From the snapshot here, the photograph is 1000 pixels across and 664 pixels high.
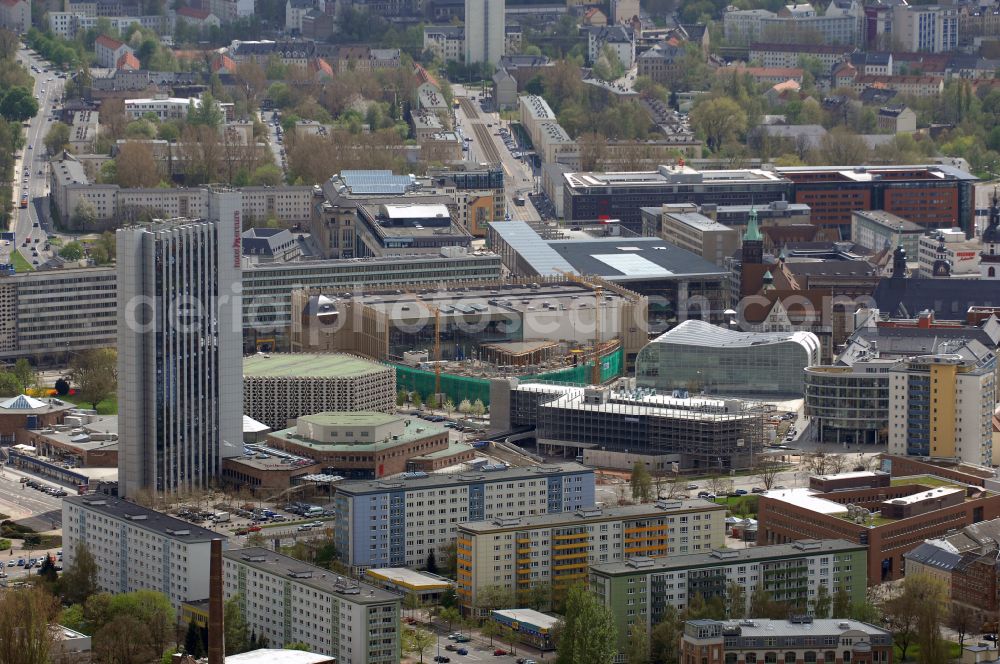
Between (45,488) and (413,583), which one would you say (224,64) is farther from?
(413,583)

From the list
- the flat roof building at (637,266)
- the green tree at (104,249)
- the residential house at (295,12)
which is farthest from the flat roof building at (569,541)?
the residential house at (295,12)

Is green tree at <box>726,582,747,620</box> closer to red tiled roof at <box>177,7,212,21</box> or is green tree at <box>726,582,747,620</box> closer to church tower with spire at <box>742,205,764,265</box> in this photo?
church tower with spire at <box>742,205,764,265</box>

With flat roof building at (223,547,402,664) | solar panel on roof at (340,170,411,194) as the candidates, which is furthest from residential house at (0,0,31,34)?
flat roof building at (223,547,402,664)

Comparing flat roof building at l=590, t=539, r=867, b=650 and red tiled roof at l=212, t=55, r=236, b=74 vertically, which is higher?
red tiled roof at l=212, t=55, r=236, b=74

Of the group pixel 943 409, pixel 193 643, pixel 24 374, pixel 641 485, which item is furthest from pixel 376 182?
pixel 193 643

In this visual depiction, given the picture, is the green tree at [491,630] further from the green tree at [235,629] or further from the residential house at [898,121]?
the residential house at [898,121]

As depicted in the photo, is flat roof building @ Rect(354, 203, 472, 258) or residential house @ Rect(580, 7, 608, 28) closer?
flat roof building @ Rect(354, 203, 472, 258)
